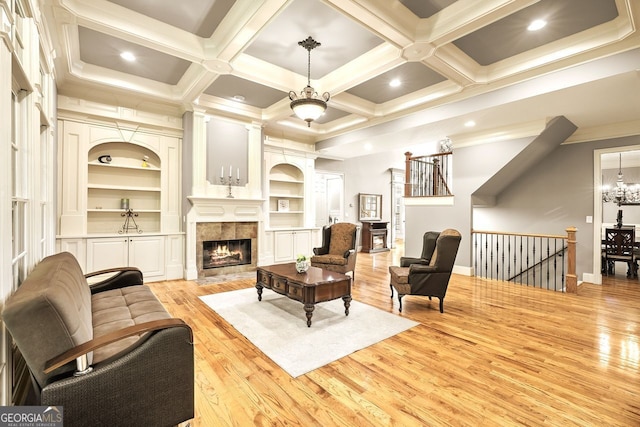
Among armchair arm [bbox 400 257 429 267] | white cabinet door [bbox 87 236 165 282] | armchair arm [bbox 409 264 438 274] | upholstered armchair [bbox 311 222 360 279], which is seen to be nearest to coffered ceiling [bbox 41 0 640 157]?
upholstered armchair [bbox 311 222 360 279]

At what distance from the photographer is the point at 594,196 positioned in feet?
18.2

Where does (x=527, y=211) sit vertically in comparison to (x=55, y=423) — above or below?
above

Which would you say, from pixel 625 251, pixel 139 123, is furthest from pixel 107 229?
pixel 625 251

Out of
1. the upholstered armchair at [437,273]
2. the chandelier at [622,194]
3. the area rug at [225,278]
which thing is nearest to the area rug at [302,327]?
the upholstered armchair at [437,273]

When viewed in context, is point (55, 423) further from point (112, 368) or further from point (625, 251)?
point (625, 251)

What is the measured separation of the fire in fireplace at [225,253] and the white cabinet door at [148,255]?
0.72 metres

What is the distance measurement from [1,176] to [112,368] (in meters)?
1.06

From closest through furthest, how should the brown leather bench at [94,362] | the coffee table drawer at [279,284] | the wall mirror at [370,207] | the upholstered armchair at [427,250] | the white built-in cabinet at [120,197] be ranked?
the brown leather bench at [94,362] → the coffee table drawer at [279,284] → the upholstered armchair at [427,250] → the white built-in cabinet at [120,197] → the wall mirror at [370,207]

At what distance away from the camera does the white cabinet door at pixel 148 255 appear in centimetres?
504

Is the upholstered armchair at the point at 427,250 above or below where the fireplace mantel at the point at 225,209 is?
below

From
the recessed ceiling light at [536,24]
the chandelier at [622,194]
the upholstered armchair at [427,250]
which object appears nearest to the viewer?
the recessed ceiling light at [536,24]

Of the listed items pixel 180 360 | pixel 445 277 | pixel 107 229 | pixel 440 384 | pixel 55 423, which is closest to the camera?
pixel 55 423

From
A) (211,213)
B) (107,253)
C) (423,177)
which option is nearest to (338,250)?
(211,213)

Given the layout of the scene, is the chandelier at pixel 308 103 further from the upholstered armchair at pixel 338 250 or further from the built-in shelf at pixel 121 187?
the built-in shelf at pixel 121 187
